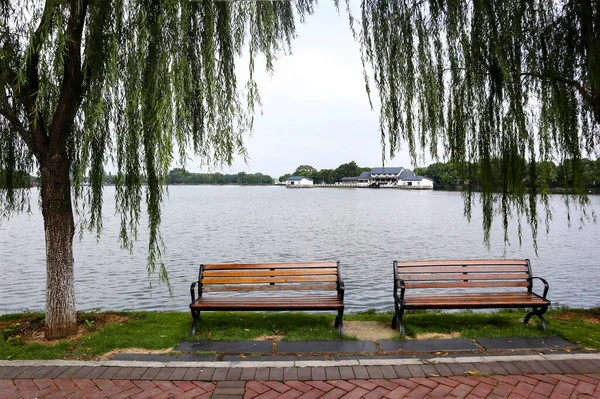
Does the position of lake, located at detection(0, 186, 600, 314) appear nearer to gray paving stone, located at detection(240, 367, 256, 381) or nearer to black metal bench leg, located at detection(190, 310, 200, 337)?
black metal bench leg, located at detection(190, 310, 200, 337)

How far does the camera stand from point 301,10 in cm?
531

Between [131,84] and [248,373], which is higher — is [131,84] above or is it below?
above

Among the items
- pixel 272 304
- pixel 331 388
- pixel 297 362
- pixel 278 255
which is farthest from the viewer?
pixel 278 255

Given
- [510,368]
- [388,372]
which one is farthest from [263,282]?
[510,368]

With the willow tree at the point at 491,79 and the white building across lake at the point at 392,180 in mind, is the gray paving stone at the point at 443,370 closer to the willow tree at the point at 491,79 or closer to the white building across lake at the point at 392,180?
the willow tree at the point at 491,79

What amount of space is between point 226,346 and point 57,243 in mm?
2425

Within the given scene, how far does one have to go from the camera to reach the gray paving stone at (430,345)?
4.41 m

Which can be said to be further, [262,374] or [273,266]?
[273,266]

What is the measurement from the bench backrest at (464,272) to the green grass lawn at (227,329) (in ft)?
1.78

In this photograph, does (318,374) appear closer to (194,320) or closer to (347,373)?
(347,373)

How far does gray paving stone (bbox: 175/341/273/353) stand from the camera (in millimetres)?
4430

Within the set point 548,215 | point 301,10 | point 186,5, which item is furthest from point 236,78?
point 548,215

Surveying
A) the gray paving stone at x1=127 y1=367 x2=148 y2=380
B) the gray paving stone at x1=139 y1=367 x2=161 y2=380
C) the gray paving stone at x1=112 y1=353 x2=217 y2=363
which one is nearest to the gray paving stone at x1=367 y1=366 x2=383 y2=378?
the gray paving stone at x1=112 y1=353 x2=217 y2=363

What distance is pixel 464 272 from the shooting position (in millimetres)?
5516
